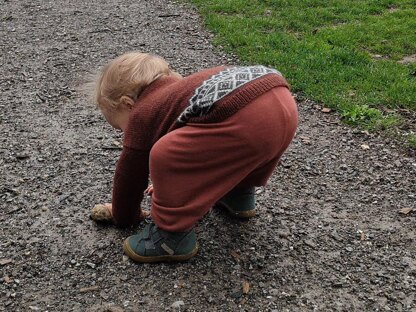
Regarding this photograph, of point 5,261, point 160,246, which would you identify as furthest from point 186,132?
point 5,261

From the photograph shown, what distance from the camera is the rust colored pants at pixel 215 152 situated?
245 centimetres

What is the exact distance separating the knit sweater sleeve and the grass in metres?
2.14

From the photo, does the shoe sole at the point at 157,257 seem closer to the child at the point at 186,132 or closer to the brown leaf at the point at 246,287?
the child at the point at 186,132

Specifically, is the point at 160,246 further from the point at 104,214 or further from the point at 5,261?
the point at 5,261

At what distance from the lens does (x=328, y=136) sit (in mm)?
4355

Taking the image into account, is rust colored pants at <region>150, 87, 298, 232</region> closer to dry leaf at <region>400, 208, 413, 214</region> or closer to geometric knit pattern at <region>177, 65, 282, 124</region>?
geometric knit pattern at <region>177, 65, 282, 124</region>

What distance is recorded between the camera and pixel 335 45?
5969 mm

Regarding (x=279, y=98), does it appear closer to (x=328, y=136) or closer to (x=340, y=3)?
(x=328, y=136)

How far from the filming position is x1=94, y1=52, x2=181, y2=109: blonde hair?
267 centimetres

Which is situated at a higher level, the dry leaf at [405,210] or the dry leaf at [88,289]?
the dry leaf at [405,210]

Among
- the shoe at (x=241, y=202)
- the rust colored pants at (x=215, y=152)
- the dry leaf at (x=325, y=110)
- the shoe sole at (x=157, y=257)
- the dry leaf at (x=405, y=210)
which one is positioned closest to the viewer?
the rust colored pants at (x=215, y=152)

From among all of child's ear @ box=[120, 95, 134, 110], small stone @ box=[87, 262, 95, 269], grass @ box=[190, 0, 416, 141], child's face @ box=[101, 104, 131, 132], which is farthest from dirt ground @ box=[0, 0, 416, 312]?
child's ear @ box=[120, 95, 134, 110]

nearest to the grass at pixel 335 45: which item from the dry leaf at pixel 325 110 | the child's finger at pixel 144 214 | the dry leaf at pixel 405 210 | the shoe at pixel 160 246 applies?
the dry leaf at pixel 325 110

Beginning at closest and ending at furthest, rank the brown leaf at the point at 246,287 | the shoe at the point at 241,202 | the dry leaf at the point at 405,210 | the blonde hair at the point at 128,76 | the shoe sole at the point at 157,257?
the blonde hair at the point at 128,76, the brown leaf at the point at 246,287, the shoe sole at the point at 157,257, the shoe at the point at 241,202, the dry leaf at the point at 405,210
